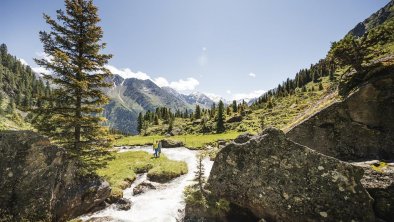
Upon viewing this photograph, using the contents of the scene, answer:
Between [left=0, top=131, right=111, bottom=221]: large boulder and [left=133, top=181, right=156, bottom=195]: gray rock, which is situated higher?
[left=0, top=131, right=111, bottom=221]: large boulder

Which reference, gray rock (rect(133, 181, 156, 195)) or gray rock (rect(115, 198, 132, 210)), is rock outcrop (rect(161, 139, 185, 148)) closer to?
gray rock (rect(133, 181, 156, 195))

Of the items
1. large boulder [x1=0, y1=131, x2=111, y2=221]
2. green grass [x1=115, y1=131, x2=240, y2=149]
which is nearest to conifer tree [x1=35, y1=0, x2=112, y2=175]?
large boulder [x1=0, y1=131, x2=111, y2=221]

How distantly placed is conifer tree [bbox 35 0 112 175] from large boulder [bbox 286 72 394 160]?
15292mm

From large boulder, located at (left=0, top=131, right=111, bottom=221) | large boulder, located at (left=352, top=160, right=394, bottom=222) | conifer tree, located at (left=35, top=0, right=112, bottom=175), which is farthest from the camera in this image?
conifer tree, located at (left=35, top=0, right=112, bottom=175)

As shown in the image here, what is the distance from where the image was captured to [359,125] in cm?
1253

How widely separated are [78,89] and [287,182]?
52.9 feet

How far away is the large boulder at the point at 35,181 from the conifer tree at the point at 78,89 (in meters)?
1.89

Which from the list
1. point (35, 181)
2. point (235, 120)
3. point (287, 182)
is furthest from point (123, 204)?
point (235, 120)

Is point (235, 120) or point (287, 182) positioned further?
point (235, 120)

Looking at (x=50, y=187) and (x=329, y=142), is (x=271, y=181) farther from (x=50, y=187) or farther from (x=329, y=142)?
(x=50, y=187)

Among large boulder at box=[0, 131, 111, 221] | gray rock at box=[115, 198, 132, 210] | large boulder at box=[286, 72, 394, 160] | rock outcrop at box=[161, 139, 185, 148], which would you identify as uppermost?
large boulder at box=[286, 72, 394, 160]

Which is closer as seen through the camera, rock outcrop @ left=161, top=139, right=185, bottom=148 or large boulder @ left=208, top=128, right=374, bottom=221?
large boulder @ left=208, top=128, right=374, bottom=221

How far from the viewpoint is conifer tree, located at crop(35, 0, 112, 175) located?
16422 mm

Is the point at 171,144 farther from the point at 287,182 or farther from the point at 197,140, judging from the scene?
the point at 287,182
